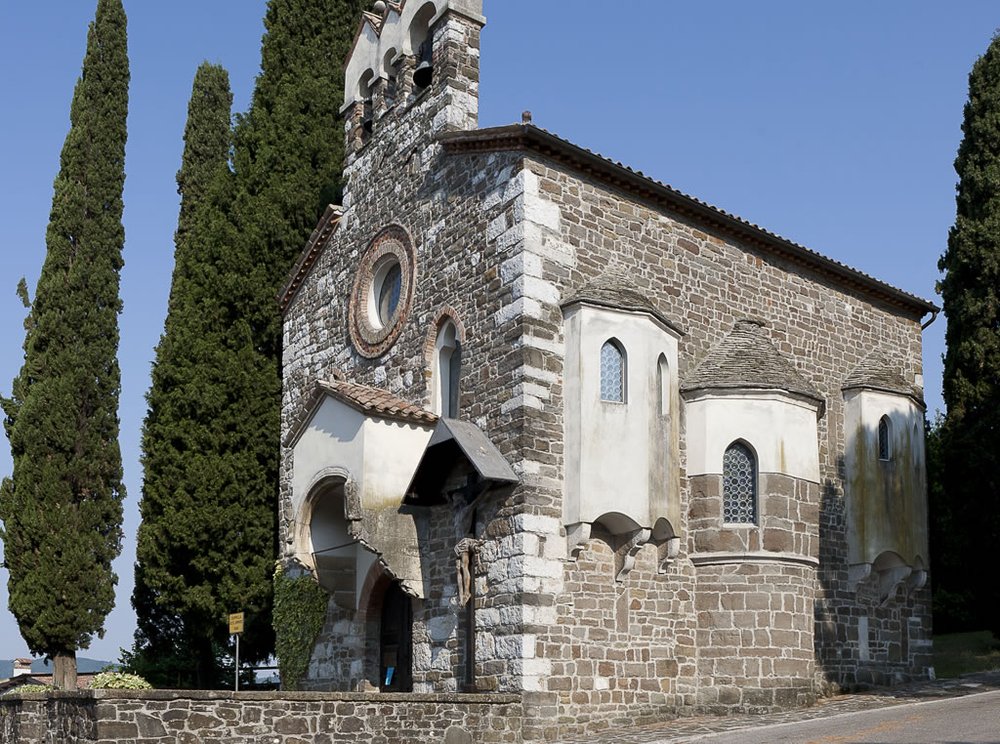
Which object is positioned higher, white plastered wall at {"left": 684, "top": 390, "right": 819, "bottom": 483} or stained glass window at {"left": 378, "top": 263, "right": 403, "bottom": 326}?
stained glass window at {"left": 378, "top": 263, "right": 403, "bottom": 326}

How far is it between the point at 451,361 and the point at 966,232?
10.8 meters

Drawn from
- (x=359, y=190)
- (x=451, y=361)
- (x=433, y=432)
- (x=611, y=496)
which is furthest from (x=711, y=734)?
(x=359, y=190)

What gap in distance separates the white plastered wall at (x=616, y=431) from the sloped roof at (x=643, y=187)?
2208 millimetres

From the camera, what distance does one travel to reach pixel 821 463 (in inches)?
774

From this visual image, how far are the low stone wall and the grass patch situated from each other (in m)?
10.7

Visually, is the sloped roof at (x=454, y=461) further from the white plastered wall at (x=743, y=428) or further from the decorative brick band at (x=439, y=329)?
the white plastered wall at (x=743, y=428)

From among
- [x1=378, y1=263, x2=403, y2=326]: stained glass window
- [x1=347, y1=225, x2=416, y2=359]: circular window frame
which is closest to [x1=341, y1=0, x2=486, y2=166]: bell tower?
[x1=347, y1=225, x2=416, y2=359]: circular window frame

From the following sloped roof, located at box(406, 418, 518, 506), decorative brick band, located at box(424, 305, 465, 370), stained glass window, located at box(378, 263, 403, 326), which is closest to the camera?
sloped roof, located at box(406, 418, 518, 506)

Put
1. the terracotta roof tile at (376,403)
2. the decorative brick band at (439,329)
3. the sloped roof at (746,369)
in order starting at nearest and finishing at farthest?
1. the terracotta roof tile at (376,403)
2. the decorative brick band at (439,329)
3. the sloped roof at (746,369)

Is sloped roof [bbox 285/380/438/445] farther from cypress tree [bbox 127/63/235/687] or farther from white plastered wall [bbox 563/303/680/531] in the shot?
cypress tree [bbox 127/63/235/687]

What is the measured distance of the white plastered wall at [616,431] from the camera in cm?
1603

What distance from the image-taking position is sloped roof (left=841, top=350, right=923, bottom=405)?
2034 cm

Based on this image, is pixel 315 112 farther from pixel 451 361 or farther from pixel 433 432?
pixel 433 432

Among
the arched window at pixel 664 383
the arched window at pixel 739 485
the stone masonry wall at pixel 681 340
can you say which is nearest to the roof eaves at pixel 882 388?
the stone masonry wall at pixel 681 340
